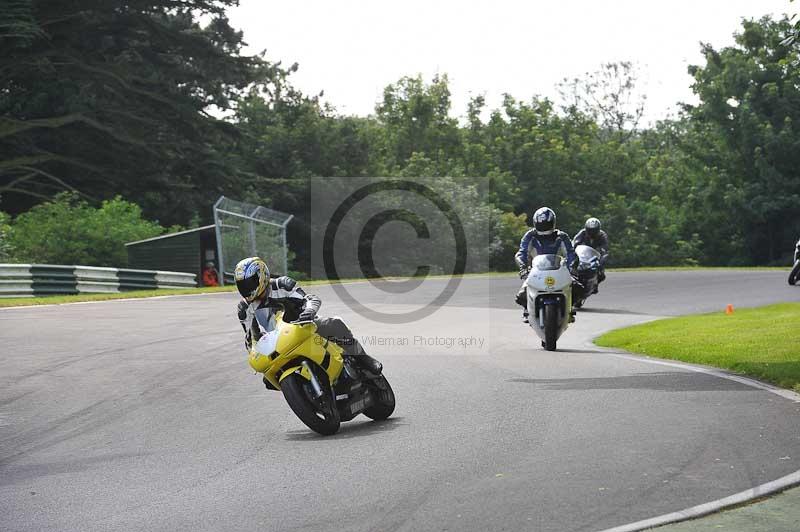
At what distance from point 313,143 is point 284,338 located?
51.0m

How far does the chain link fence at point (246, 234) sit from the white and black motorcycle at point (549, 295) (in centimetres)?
1810

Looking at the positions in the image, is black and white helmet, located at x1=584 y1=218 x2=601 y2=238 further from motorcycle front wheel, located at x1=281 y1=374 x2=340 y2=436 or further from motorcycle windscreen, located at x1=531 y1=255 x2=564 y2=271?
motorcycle front wheel, located at x1=281 y1=374 x2=340 y2=436

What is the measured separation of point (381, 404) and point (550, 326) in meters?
6.35

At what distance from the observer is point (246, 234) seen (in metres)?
34.4

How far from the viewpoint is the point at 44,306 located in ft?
81.1

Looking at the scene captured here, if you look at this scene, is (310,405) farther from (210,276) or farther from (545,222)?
(210,276)

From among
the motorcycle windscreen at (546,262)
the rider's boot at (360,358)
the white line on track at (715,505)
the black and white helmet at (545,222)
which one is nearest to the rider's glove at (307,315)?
the rider's boot at (360,358)

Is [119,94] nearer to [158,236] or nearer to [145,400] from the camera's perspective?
[158,236]

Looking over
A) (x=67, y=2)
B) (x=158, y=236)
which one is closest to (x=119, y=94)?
(x=67, y=2)

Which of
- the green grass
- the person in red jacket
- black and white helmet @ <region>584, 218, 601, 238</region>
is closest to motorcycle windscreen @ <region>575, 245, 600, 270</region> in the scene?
black and white helmet @ <region>584, 218, 601, 238</region>

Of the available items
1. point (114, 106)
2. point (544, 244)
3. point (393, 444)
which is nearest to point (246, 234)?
point (114, 106)
